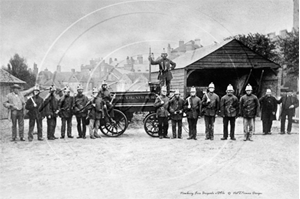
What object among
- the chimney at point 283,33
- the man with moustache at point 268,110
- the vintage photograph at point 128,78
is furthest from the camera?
the man with moustache at point 268,110

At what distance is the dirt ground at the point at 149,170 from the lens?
390 cm

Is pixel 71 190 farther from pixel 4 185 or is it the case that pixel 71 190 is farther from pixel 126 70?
pixel 126 70

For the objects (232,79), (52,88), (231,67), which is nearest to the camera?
(52,88)

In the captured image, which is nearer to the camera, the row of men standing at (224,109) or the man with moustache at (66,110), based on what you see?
the row of men standing at (224,109)

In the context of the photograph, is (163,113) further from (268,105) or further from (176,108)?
(268,105)

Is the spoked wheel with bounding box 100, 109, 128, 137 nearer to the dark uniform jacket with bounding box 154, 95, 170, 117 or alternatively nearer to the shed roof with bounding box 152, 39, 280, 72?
the dark uniform jacket with bounding box 154, 95, 170, 117

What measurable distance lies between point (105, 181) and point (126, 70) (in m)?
2.37

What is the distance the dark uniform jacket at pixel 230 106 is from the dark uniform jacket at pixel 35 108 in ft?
13.0

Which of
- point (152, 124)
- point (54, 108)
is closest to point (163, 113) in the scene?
point (152, 124)

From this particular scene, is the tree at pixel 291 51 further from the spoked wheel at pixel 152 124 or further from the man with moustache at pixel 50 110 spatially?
the man with moustache at pixel 50 110

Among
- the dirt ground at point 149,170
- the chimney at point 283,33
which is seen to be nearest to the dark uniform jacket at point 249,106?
the dirt ground at point 149,170

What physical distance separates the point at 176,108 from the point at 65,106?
269cm

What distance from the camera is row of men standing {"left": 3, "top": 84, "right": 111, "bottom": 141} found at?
197 inches

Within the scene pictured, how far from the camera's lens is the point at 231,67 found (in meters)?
7.66
